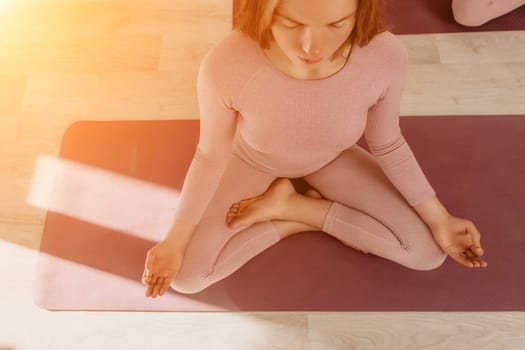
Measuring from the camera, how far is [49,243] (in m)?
1.26

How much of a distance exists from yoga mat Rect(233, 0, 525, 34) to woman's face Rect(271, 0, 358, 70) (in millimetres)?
935

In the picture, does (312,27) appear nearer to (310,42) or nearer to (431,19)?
(310,42)

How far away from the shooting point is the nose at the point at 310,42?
67cm

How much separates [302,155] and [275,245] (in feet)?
1.17

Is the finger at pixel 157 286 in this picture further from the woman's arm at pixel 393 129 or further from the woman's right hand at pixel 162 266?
the woman's arm at pixel 393 129

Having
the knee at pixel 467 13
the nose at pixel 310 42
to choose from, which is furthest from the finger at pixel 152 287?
the knee at pixel 467 13

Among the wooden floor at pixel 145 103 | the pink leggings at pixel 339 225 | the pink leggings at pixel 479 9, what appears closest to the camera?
the pink leggings at pixel 339 225

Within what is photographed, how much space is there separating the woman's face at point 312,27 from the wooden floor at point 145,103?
2.35ft

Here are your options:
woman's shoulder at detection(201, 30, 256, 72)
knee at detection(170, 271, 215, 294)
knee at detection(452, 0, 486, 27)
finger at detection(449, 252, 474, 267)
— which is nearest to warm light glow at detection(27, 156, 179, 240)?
knee at detection(170, 271, 215, 294)

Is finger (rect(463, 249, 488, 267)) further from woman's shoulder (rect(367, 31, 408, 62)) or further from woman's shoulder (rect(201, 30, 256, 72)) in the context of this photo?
woman's shoulder (rect(201, 30, 256, 72))

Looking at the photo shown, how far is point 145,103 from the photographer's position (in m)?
1.46

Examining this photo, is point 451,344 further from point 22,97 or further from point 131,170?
point 22,97

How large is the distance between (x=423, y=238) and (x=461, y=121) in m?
0.49

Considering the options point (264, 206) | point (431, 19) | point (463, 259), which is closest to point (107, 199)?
point (264, 206)
